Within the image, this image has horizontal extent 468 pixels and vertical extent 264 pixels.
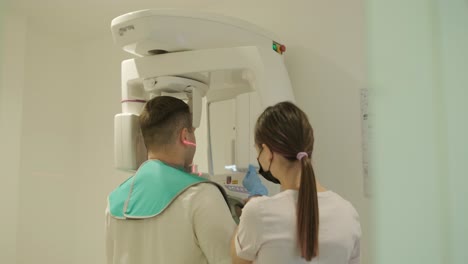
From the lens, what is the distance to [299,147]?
3.52 ft

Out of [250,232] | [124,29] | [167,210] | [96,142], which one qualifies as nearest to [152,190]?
[167,210]

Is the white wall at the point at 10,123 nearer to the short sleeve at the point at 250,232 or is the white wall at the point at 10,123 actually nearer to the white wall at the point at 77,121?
the white wall at the point at 77,121

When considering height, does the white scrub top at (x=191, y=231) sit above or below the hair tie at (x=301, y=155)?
below

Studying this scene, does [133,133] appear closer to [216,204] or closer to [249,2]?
[216,204]

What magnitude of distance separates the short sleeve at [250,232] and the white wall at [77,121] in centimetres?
111

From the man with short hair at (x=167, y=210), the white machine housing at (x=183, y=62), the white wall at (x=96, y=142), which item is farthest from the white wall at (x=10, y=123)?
the man with short hair at (x=167, y=210)

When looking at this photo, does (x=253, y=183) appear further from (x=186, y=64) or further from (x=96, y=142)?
(x=96, y=142)

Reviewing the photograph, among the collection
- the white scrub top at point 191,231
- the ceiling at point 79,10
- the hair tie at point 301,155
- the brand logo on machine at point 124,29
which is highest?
the ceiling at point 79,10

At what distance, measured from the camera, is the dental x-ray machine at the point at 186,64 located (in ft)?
4.97

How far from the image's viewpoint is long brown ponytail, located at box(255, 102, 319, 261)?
0.99m

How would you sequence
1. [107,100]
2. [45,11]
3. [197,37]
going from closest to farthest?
[197,37]
[45,11]
[107,100]

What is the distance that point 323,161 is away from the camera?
199cm

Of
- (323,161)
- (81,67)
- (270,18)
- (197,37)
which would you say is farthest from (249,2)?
Answer: (81,67)

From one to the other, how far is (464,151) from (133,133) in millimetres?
1190
